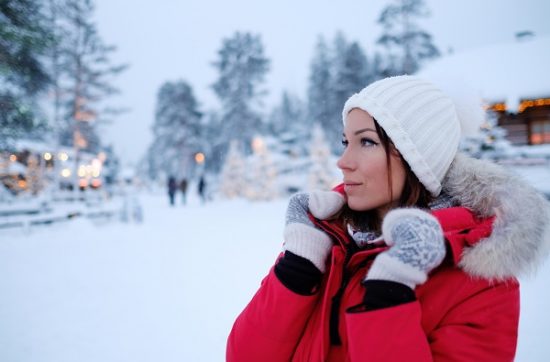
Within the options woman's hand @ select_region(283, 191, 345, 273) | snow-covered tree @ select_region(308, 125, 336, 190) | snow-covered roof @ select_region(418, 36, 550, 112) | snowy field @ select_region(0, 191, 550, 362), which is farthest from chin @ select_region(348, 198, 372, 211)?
snow-covered tree @ select_region(308, 125, 336, 190)

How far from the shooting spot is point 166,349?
3078 millimetres

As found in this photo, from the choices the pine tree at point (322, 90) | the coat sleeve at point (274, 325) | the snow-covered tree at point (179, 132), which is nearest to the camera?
the coat sleeve at point (274, 325)

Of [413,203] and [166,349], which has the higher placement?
[413,203]

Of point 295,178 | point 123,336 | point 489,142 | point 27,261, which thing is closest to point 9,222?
point 27,261

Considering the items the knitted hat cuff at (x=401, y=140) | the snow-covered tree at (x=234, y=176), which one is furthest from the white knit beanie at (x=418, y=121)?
the snow-covered tree at (x=234, y=176)

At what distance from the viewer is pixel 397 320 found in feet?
3.05

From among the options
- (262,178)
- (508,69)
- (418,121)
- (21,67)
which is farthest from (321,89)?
(418,121)

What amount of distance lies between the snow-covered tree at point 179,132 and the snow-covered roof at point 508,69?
3007cm

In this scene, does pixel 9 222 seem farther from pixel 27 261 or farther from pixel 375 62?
pixel 375 62

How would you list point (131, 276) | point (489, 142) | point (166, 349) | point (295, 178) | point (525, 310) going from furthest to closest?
point (295, 178) → point (489, 142) → point (131, 276) → point (525, 310) → point (166, 349)

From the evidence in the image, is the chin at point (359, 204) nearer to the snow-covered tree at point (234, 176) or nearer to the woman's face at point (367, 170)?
the woman's face at point (367, 170)

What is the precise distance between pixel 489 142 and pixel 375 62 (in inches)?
1371

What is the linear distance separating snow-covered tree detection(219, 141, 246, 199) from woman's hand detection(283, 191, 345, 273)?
21.6 m

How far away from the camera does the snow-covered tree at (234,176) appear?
75.8ft
